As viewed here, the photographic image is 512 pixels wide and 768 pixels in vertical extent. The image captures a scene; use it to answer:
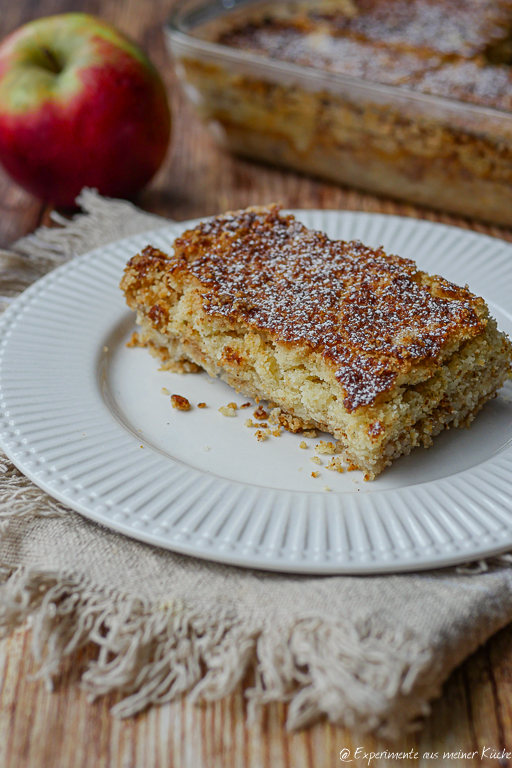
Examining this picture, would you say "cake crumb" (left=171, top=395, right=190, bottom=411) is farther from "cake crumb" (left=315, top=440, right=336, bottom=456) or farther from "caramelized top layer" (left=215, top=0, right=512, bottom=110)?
"caramelized top layer" (left=215, top=0, right=512, bottom=110)

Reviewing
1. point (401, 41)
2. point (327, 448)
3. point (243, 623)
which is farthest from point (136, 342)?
point (401, 41)

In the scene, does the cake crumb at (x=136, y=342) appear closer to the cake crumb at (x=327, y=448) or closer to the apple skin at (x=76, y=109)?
the cake crumb at (x=327, y=448)

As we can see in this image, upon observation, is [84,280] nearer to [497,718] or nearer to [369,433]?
[369,433]

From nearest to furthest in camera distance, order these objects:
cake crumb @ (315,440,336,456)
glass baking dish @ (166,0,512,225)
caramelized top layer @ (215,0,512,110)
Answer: cake crumb @ (315,440,336,456), glass baking dish @ (166,0,512,225), caramelized top layer @ (215,0,512,110)

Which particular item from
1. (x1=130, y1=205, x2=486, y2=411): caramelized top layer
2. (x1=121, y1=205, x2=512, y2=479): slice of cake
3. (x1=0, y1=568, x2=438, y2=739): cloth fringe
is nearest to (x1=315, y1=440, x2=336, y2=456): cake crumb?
(x1=121, y1=205, x2=512, y2=479): slice of cake

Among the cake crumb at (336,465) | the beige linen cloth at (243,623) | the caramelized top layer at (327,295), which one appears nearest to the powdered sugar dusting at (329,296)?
the caramelized top layer at (327,295)

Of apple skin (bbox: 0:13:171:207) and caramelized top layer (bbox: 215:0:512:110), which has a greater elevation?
caramelized top layer (bbox: 215:0:512:110)

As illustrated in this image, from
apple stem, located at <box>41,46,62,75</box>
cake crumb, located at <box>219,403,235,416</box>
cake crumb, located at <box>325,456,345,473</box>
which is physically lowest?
cake crumb, located at <box>219,403,235,416</box>
